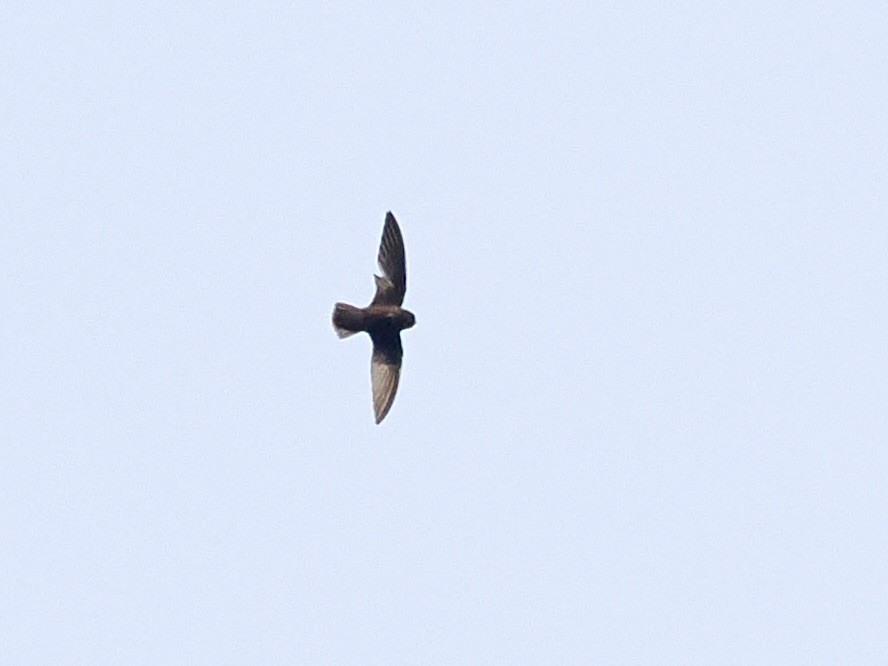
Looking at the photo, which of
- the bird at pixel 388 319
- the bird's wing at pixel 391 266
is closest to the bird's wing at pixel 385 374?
the bird at pixel 388 319

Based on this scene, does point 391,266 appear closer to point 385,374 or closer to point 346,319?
point 346,319

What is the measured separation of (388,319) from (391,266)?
0.86 metres

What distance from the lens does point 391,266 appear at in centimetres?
3152

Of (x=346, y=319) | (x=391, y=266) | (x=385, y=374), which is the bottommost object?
(x=385, y=374)

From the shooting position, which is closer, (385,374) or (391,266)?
(391,266)

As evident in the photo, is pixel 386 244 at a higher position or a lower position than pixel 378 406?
higher

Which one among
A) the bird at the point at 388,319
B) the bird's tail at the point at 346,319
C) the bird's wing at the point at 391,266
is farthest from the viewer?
the bird's wing at the point at 391,266

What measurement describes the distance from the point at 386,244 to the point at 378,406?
7.82 feet

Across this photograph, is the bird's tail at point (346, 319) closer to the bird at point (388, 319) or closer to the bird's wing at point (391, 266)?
the bird at point (388, 319)

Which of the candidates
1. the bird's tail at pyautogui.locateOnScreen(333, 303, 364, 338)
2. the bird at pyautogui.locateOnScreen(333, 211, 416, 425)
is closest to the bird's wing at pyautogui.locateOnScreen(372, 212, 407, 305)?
the bird at pyautogui.locateOnScreen(333, 211, 416, 425)

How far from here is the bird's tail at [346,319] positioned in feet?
101

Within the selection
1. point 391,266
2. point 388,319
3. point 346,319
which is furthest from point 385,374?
point 391,266

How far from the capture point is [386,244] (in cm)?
3150

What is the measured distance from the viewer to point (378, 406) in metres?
31.6
